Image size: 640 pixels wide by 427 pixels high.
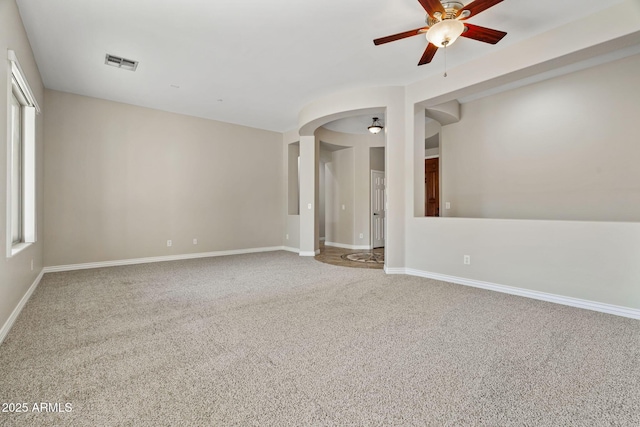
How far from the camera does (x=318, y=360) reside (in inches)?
78.2

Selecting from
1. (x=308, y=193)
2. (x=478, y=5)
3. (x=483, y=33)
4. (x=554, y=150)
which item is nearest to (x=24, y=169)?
(x=308, y=193)

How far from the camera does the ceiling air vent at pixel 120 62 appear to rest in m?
3.83

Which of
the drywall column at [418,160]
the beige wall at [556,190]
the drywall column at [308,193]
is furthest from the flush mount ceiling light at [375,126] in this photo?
Answer: the beige wall at [556,190]

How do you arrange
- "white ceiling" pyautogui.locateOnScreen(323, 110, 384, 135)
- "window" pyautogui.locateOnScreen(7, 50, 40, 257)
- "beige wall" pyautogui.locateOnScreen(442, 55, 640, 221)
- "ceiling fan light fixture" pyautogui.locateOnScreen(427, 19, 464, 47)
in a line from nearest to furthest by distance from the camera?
"ceiling fan light fixture" pyautogui.locateOnScreen(427, 19, 464, 47) < "window" pyautogui.locateOnScreen(7, 50, 40, 257) < "beige wall" pyautogui.locateOnScreen(442, 55, 640, 221) < "white ceiling" pyautogui.locateOnScreen(323, 110, 384, 135)

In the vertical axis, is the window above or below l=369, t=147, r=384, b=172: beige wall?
below

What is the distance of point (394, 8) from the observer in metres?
2.86

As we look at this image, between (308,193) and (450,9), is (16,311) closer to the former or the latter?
(308,193)

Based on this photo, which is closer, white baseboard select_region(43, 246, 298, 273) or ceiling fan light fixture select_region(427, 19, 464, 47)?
ceiling fan light fixture select_region(427, 19, 464, 47)

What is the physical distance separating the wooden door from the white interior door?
3.84ft

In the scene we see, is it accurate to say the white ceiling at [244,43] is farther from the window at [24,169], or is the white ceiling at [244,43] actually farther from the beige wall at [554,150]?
the beige wall at [554,150]

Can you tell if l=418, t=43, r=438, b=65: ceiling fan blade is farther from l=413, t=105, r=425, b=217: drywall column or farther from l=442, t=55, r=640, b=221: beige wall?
l=442, t=55, r=640, b=221: beige wall

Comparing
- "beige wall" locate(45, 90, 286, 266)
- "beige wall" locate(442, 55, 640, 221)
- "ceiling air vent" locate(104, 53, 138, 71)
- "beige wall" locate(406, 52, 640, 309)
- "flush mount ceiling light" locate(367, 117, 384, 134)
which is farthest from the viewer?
"flush mount ceiling light" locate(367, 117, 384, 134)

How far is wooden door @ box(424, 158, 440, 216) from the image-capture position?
760cm

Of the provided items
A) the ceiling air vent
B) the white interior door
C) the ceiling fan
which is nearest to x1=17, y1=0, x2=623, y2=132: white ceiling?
the ceiling air vent
